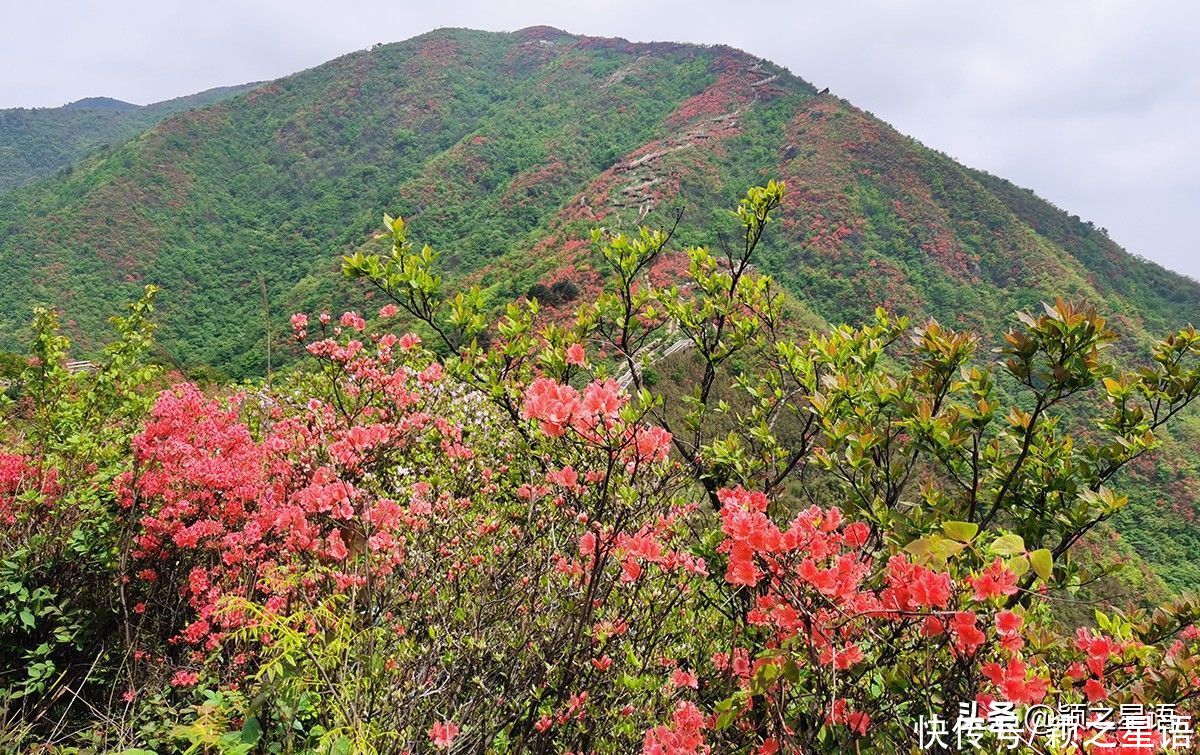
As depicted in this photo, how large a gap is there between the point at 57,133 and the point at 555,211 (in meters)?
66.7

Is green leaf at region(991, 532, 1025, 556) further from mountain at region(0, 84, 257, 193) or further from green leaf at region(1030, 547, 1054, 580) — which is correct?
mountain at region(0, 84, 257, 193)

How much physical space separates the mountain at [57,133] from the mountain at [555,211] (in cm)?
1925

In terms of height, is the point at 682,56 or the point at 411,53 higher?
the point at 411,53

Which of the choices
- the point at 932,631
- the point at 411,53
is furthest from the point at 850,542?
the point at 411,53

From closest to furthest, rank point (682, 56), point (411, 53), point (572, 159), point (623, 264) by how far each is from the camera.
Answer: point (623, 264), point (572, 159), point (682, 56), point (411, 53)

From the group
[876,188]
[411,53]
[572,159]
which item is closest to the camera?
[876,188]

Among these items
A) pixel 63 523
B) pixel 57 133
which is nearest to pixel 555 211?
pixel 63 523

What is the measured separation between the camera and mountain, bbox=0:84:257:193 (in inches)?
2173

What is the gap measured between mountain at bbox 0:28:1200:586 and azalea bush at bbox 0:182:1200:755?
1557 centimetres

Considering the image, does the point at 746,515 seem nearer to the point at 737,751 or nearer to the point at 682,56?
the point at 737,751

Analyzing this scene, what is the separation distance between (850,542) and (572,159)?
43011mm

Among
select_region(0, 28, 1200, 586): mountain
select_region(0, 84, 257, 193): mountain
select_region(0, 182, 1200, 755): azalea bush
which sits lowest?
select_region(0, 182, 1200, 755): azalea bush

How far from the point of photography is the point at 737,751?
1.78 meters

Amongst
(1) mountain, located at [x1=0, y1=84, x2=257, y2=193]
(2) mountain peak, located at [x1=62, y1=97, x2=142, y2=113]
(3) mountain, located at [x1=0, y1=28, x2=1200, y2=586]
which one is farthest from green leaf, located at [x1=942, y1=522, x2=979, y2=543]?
(2) mountain peak, located at [x1=62, y1=97, x2=142, y2=113]
